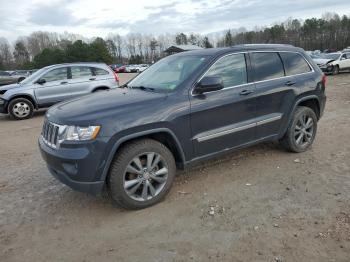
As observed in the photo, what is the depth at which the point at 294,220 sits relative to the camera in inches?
140

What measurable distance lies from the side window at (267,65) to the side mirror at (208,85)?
93 centimetres

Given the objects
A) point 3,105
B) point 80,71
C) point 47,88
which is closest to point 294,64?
point 80,71

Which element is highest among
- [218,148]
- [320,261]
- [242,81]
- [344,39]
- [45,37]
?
[45,37]

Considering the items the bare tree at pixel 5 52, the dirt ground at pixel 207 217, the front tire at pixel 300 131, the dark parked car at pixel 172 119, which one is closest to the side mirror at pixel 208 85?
the dark parked car at pixel 172 119

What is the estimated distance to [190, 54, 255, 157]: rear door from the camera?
4219 mm

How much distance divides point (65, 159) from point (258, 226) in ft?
6.97

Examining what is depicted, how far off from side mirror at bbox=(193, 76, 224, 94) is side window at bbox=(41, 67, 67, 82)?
791 cm

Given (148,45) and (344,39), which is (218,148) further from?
(148,45)

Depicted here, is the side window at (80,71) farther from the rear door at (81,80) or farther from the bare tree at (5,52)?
the bare tree at (5,52)

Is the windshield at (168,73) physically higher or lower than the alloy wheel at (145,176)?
higher

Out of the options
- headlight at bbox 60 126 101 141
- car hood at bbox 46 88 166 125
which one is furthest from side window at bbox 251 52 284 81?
headlight at bbox 60 126 101 141

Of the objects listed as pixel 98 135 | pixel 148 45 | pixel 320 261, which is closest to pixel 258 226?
pixel 320 261

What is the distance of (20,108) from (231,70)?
27.1 ft

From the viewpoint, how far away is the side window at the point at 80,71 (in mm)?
11133
